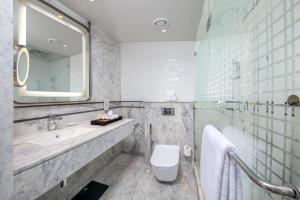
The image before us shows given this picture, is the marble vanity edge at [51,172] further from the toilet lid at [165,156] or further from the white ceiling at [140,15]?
the white ceiling at [140,15]

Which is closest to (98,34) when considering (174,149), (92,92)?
(92,92)

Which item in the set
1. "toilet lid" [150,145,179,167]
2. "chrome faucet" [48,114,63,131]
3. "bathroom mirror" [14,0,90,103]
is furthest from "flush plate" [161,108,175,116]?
"chrome faucet" [48,114,63,131]

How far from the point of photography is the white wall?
2838mm

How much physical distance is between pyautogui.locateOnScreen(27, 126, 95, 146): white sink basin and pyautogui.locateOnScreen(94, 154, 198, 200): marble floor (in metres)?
0.86

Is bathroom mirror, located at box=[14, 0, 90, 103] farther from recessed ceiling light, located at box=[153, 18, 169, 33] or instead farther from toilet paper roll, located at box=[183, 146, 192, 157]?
toilet paper roll, located at box=[183, 146, 192, 157]

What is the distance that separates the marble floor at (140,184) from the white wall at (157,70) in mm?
1288

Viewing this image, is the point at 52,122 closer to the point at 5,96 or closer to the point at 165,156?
the point at 5,96

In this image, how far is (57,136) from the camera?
139cm

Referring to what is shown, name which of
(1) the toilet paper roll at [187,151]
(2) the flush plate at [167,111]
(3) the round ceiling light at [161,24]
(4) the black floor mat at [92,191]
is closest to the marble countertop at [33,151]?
(4) the black floor mat at [92,191]

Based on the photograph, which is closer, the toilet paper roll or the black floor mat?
the black floor mat

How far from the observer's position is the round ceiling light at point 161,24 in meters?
2.09

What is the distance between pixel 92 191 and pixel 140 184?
23.9 inches

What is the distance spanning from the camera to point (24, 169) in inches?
28.5

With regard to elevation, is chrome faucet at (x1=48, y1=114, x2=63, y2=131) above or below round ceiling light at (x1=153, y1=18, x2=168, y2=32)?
below
